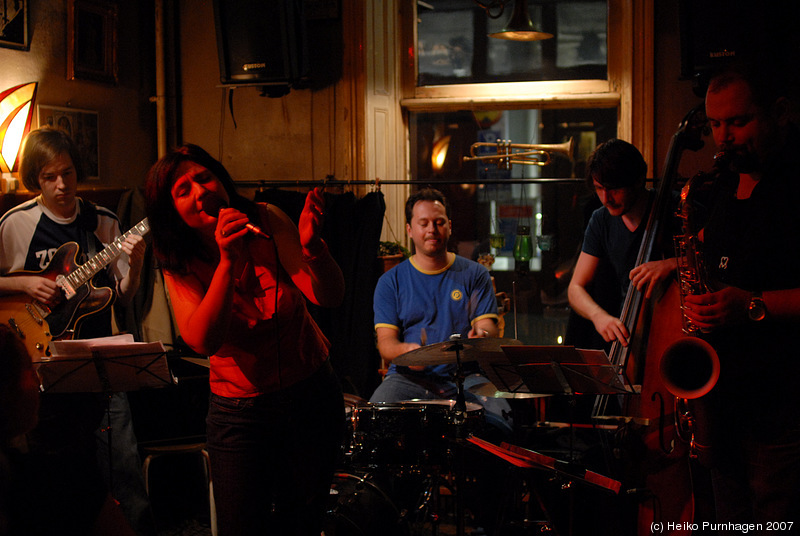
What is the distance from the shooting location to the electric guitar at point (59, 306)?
310cm

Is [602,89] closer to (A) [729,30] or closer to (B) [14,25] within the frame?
(A) [729,30]

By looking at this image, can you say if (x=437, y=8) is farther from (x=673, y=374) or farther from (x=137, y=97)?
(x=673, y=374)

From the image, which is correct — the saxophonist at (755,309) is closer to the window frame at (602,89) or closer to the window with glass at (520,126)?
the window frame at (602,89)

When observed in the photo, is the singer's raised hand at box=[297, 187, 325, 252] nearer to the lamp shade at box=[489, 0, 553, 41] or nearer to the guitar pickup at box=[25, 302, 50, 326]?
the guitar pickup at box=[25, 302, 50, 326]

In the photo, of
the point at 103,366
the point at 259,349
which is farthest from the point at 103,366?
the point at 259,349

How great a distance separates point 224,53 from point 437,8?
1.46 meters

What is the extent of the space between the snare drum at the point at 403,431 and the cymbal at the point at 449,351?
0.61ft

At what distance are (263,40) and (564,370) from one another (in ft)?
9.17

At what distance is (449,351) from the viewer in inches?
108

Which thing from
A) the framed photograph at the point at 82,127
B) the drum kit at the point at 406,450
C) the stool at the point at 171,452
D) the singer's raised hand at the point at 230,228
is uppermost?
the framed photograph at the point at 82,127

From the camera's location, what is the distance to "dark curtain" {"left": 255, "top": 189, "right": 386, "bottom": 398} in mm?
3971

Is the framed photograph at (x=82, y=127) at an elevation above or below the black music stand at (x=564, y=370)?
above

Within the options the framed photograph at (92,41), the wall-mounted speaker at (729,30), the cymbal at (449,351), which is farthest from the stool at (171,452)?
the wall-mounted speaker at (729,30)

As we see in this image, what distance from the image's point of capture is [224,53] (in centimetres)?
414
